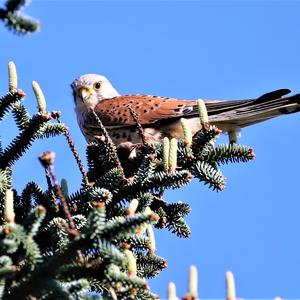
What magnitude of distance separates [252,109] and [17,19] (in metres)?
3.70

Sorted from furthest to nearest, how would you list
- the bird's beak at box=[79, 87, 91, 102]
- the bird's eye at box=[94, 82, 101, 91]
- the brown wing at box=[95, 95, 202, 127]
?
the bird's eye at box=[94, 82, 101, 91], the bird's beak at box=[79, 87, 91, 102], the brown wing at box=[95, 95, 202, 127]

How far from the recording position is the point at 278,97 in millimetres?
5121

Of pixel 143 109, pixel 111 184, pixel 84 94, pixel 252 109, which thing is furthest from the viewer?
pixel 84 94

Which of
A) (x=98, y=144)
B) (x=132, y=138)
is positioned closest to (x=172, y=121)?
(x=132, y=138)

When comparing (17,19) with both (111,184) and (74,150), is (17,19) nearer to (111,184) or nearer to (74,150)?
(74,150)

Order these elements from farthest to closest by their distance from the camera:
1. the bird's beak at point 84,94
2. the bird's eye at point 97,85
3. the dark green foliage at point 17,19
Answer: the bird's eye at point 97,85, the bird's beak at point 84,94, the dark green foliage at point 17,19

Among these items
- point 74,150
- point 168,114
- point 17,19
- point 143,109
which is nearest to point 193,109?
point 168,114

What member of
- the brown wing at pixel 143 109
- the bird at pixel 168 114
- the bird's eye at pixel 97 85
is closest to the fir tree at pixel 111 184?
the bird at pixel 168 114

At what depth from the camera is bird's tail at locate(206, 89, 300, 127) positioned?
5094 millimetres

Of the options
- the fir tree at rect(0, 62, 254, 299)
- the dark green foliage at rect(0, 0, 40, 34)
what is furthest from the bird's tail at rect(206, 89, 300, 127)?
the dark green foliage at rect(0, 0, 40, 34)

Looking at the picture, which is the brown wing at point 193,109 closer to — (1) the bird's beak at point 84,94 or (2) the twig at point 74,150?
(1) the bird's beak at point 84,94

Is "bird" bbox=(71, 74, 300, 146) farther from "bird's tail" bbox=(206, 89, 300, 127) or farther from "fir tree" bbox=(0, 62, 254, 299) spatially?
"fir tree" bbox=(0, 62, 254, 299)

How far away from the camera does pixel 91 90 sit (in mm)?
7410

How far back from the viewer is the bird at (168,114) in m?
5.27
